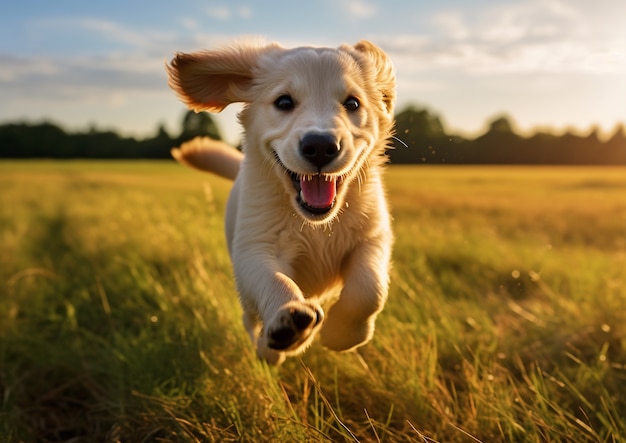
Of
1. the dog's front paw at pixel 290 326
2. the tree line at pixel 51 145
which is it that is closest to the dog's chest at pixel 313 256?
the dog's front paw at pixel 290 326

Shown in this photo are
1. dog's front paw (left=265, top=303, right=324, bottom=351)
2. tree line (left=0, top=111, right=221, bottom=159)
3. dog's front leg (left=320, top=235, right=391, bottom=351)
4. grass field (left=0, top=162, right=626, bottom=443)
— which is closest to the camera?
dog's front paw (left=265, top=303, right=324, bottom=351)

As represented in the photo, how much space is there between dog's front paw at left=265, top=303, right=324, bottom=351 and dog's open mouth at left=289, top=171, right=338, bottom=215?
0.54 meters

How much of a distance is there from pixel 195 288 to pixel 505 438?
2.65 m

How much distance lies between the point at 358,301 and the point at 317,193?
530mm

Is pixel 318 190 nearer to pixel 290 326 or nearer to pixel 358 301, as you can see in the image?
pixel 358 301

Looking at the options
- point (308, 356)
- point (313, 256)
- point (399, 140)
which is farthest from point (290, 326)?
point (308, 356)

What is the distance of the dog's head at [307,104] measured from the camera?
2916 mm

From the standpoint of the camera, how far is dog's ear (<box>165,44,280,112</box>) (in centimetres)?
350

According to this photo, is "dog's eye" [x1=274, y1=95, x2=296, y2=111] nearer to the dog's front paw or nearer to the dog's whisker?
the dog's whisker

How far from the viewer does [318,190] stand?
307cm

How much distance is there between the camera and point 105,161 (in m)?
44.7

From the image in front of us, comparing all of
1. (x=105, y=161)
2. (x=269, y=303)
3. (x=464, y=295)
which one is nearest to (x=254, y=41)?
(x=269, y=303)

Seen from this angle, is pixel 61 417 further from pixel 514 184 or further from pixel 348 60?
pixel 514 184

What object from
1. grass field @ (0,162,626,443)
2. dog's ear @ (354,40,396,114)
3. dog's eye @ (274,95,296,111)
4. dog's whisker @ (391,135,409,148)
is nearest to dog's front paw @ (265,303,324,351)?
grass field @ (0,162,626,443)
